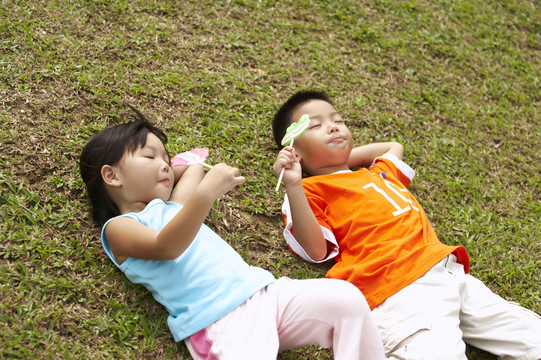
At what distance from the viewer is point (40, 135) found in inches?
113

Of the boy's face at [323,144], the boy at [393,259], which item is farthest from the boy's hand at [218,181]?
the boy's face at [323,144]

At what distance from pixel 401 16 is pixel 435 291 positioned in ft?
10.8

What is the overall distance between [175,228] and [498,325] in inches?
69.3

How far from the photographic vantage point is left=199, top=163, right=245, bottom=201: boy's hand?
2115mm

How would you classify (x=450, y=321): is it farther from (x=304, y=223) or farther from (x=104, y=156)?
(x=104, y=156)

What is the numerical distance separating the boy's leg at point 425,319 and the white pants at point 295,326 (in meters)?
0.24

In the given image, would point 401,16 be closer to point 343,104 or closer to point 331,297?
point 343,104

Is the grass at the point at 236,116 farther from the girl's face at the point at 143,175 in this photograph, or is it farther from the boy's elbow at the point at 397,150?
the girl's face at the point at 143,175

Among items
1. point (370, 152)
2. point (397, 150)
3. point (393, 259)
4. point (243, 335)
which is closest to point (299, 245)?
point (393, 259)

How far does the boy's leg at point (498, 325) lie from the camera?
245cm

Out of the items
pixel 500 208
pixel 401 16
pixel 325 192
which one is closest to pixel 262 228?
pixel 325 192

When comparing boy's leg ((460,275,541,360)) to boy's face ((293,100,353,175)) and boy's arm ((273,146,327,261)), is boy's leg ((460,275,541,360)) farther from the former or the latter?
boy's face ((293,100,353,175))

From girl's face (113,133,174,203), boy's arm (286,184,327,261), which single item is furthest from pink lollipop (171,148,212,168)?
boy's arm (286,184,327,261)

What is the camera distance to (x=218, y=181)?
2143 mm
